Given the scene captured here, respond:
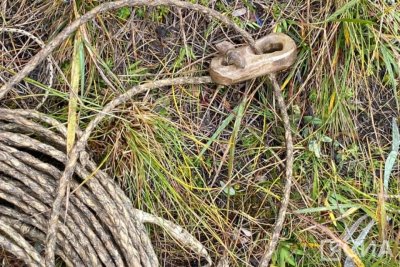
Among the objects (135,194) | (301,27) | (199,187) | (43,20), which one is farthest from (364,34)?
(43,20)

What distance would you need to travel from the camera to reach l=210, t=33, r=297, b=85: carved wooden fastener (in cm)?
162

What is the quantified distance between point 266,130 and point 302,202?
0.76ft

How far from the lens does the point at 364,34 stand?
1726 millimetres

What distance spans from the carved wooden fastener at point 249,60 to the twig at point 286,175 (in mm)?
49

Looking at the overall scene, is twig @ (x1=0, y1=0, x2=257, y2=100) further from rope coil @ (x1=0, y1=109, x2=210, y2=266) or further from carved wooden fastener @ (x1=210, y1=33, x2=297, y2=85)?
carved wooden fastener @ (x1=210, y1=33, x2=297, y2=85)

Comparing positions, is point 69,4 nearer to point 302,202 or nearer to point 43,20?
point 43,20

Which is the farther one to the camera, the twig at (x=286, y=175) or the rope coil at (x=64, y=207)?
the twig at (x=286, y=175)

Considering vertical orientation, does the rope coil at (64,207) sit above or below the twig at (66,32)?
below

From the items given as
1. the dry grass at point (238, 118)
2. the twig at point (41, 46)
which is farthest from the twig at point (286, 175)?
the twig at point (41, 46)

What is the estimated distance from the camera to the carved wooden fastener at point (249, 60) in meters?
1.62

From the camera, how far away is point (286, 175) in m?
1.68

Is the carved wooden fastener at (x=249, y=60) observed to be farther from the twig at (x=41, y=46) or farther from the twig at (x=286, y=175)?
the twig at (x=41, y=46)

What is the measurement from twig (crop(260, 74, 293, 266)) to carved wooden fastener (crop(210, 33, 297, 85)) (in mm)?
49

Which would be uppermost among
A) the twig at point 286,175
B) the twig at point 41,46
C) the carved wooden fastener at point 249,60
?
the twig at point 41,46
